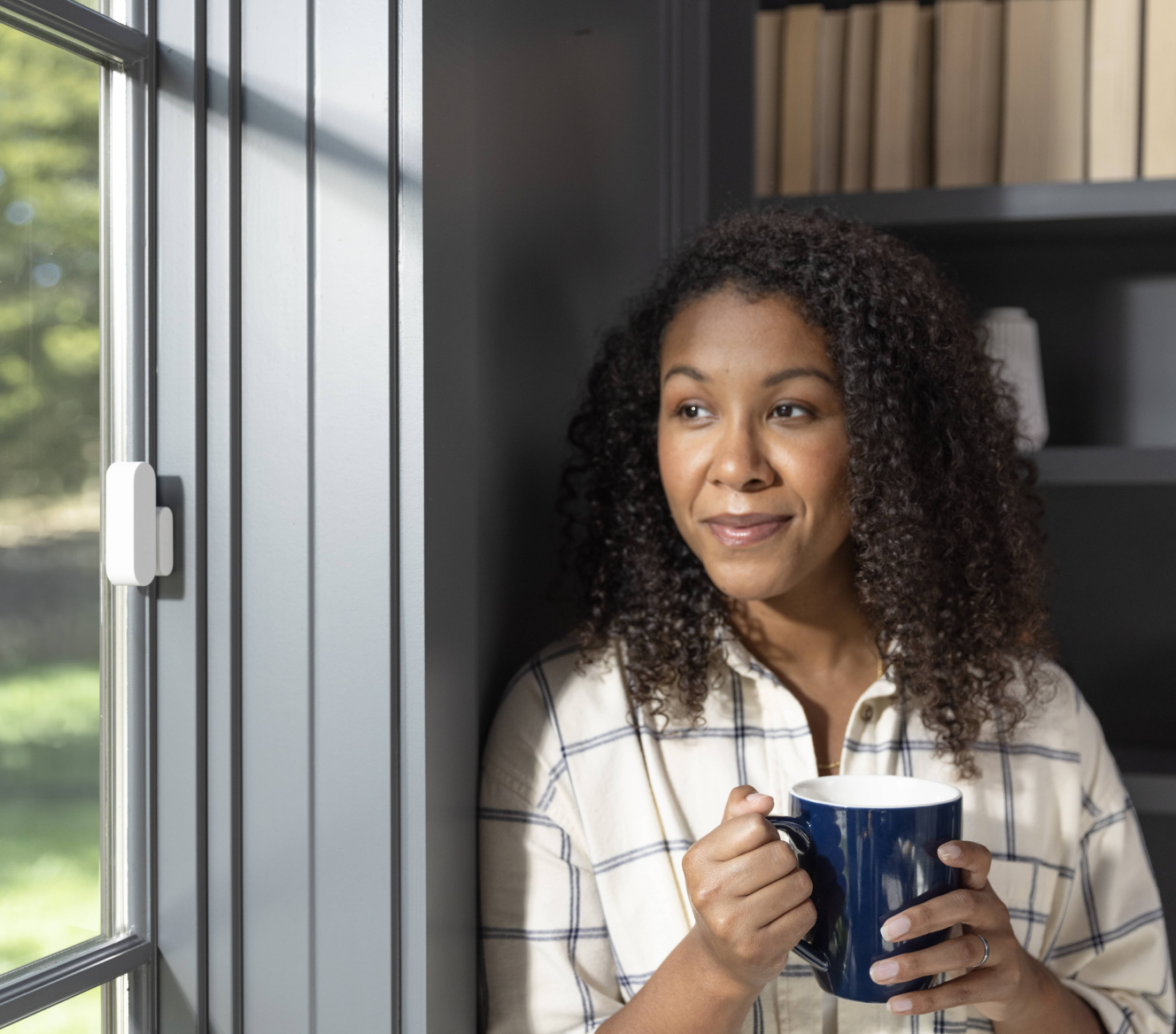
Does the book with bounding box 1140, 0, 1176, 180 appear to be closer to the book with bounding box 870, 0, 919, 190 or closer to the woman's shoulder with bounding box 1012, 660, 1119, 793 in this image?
the book with bounding box 870, 0, 919, 190

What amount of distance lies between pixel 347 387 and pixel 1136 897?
2.72 feet

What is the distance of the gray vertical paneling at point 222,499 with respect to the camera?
64 cm

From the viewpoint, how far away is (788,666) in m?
0.94

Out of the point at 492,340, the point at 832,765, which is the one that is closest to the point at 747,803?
the point at 832,765

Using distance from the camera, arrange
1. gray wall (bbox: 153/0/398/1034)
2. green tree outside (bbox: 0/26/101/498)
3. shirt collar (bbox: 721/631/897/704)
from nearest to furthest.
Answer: green tree outside (bbox: 0/26/101/498) → gray wall (bbox: 153/0/398/1034) → shirt collar (bbox: 721/631/897/704)

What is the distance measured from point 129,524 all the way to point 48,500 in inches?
1.9

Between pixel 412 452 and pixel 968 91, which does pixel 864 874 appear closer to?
pixel 412 452

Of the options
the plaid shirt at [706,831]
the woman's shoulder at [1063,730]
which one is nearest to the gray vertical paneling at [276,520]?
the plaid shirt at [706,831]

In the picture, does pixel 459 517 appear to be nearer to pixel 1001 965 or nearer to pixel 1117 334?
pixel 1001 965

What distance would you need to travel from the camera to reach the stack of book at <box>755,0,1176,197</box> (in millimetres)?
1290

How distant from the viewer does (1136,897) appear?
0.92 metres

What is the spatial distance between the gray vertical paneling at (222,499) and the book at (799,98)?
3.06 ft

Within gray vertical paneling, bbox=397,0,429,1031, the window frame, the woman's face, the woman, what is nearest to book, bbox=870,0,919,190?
the woman

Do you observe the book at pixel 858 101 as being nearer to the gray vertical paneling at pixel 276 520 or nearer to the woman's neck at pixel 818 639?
the woman's neck at pixel 818 639
